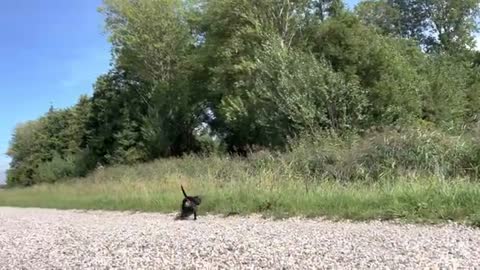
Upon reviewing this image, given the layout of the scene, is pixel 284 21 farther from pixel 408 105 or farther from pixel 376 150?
pixel 376 150

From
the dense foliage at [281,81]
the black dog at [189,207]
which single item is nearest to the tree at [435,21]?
the dense foliage at [281,81]

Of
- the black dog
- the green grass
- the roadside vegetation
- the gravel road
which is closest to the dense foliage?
the roadside vegetation

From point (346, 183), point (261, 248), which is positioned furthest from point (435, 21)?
point (261, 248)

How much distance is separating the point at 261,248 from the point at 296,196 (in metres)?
6.43

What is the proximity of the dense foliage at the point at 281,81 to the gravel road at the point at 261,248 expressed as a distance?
6.38m

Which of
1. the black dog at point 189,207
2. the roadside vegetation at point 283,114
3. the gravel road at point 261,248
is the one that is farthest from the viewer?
the roadside vegetation at point 283,114

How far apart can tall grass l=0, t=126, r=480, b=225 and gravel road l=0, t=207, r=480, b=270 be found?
44.4 inches

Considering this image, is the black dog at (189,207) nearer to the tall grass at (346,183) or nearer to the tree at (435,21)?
the tall grass at (346,183)

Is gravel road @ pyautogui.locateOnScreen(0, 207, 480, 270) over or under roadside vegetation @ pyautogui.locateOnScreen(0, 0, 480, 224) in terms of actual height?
under

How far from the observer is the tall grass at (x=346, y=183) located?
11781 millimetres

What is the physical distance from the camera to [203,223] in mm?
13711

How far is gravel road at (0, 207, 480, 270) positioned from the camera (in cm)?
717

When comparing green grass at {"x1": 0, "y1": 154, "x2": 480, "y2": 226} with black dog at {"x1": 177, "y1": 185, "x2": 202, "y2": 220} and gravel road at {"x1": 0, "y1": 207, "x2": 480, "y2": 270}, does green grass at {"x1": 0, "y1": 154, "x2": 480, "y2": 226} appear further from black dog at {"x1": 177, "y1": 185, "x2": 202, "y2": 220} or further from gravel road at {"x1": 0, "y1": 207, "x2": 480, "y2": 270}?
black dog at {"x1": 177, "y1": 185, "x2": 202, "y2": 220}

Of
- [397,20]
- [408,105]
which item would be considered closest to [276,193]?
[408,105]
